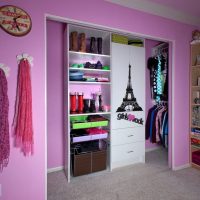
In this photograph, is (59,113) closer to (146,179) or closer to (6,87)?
(6,87)

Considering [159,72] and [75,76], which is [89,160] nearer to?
[75,76]

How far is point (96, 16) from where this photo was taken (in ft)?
6.53

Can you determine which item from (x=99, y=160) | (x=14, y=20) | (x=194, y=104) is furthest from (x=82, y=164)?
(x=194, y=104)

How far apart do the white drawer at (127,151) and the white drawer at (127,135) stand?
0.22ft

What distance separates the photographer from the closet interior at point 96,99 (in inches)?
92.4

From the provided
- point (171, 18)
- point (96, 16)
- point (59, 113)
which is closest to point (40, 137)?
point (59, 113)

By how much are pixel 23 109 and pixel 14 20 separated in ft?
2.80

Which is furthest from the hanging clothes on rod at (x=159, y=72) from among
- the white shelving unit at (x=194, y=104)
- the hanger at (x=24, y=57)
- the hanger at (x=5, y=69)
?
the hanger at (x=5, y=69)

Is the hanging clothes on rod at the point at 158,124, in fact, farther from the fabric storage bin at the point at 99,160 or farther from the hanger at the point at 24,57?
the hanger at the point at 24,57

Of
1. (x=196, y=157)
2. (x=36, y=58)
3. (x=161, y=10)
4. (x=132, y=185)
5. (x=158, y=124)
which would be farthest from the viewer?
(x=158, y=124)

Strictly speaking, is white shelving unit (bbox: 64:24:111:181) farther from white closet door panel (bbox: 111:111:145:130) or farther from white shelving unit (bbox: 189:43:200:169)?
white shelving unit (bbox: 189:43:200:169)

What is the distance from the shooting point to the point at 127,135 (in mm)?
2611

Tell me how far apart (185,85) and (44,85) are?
2226 millimetres

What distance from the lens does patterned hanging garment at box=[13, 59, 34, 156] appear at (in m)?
1.59
